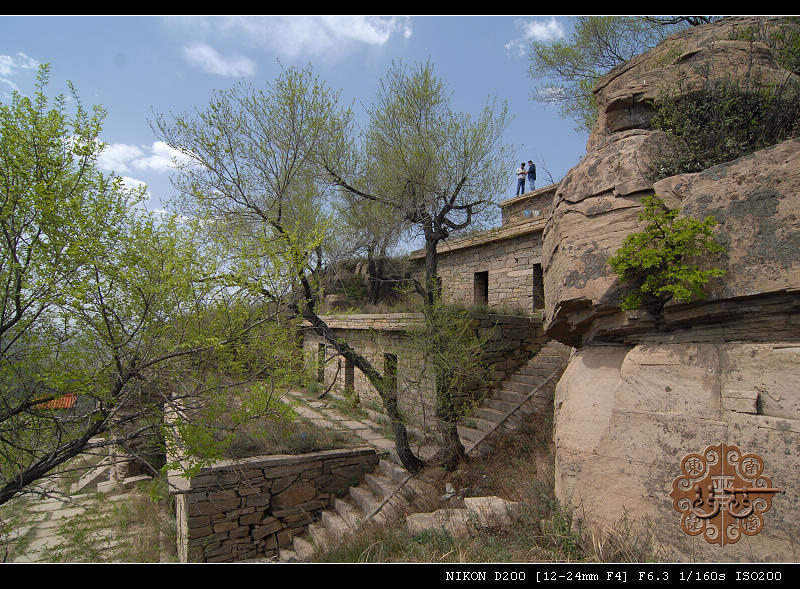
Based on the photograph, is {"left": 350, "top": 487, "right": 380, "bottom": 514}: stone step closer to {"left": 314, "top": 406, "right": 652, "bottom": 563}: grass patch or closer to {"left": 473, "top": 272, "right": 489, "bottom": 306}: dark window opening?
{"left": 314, "top": 406, "right": 652, "bottom": 563}: grass patch

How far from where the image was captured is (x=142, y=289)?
3.65m

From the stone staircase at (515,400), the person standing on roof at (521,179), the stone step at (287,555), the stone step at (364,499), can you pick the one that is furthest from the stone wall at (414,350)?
the person standing on roof at (521,179)

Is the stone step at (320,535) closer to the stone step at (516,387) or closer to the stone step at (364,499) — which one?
the stone step at (364,499)

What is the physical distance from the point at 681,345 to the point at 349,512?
5484 mm

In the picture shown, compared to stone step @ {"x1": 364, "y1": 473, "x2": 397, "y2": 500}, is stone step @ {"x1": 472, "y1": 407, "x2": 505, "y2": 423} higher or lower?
stone step @ {"x1": 472, "y1": 407, "x2": 505, "y2": 423}

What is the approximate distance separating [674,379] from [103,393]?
475 centimetres

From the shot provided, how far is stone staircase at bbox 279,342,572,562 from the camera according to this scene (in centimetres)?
598

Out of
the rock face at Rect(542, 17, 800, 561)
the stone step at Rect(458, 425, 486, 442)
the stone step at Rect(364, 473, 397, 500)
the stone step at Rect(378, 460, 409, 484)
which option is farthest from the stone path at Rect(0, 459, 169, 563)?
the rock face at Rect(542, 17, 800, 561)

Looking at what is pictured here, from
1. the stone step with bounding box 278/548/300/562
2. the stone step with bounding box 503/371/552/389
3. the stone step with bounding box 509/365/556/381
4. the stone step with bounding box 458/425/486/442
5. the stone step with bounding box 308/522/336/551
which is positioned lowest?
the stone step with bounding box 278/548/300/562

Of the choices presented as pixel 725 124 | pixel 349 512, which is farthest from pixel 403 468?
pixel 725 124

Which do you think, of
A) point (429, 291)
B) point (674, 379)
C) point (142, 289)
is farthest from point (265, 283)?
point (674, 379)

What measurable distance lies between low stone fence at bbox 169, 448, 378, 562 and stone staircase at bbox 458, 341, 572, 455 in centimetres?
228

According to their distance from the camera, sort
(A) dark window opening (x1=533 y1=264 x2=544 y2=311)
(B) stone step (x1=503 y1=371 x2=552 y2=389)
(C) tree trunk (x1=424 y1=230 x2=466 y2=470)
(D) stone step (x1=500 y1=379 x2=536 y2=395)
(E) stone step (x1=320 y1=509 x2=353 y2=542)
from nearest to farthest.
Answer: (E) stone step (x1=320 y1=509 x2=353 y2=542)
(C) tree trunk (x1=424 y1=230 x2=466 y2=470)
(D) stone step (x1=500 y1=379 x2=536 y2=395)
(B) stone step (x1=503 y1=371 x2=552 y2=389)
(A) dark window opening (x1=533 y1=264 x2=544 y2=311)
